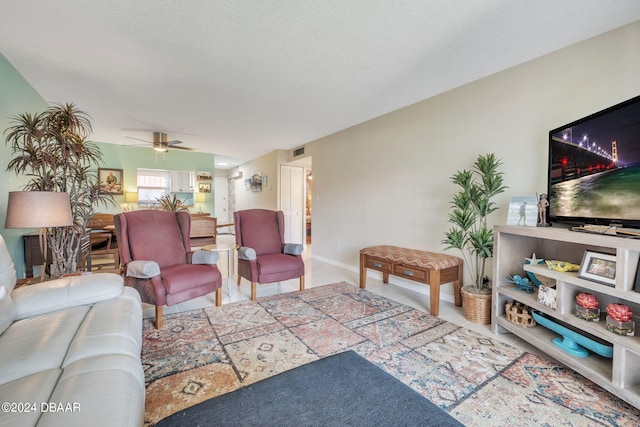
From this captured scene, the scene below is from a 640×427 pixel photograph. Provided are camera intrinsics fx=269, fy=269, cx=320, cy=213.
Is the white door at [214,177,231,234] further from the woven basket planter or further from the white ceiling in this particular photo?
the woven basket planter

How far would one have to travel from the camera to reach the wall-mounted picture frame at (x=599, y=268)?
1.56 m

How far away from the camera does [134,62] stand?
8.20 ft

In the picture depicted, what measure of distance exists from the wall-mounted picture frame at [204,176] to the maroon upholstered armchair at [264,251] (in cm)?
416

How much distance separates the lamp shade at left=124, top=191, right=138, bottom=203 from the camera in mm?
6305

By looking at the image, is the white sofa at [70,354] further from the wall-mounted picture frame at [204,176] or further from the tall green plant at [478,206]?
the wall-mounted picture frame at [204,176]

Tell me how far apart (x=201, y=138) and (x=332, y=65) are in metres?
3.79

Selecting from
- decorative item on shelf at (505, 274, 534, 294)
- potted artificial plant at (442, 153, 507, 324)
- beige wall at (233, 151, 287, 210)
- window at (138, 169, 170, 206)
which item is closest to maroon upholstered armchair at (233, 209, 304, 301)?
potted artificial plant at (442, 153, 507, 324)

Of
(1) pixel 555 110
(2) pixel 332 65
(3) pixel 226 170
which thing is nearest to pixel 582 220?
(1) pixel 555 110

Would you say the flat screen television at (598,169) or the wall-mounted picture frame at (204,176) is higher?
the wall-mounted picture frame at (204,176)

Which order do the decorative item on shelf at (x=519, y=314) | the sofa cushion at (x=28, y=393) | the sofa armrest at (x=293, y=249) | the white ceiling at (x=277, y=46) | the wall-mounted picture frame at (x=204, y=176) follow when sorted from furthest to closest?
the wall-mounted picture frame at (x=204, y=176) < the sofa armrest at (x=293, y=249) < the decorative item on shelf at (x=519, y=314) < the white ceiling at (x=277, y=46) < the sofa cushion at (x=28, y=393)

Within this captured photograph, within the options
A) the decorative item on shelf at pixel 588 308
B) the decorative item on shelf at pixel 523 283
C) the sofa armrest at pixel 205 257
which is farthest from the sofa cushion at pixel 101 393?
the decorative item on shelf at pixel 523 283

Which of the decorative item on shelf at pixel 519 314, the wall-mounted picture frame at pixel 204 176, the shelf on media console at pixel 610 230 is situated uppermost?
the wall-mounted picture frame at pixel 204 176

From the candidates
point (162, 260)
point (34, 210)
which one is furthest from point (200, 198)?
point (34, 210)

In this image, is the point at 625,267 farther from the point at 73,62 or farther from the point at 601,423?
the point at 73,62
